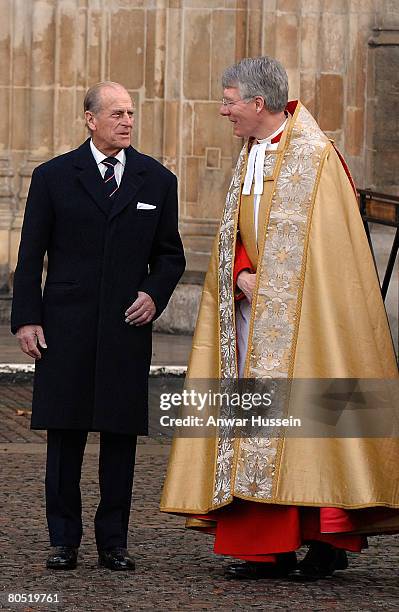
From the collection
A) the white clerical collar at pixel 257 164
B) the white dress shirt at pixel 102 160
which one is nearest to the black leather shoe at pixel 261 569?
the white clerical collar at pixel 257 164

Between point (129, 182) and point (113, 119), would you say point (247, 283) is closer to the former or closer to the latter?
point (129, 182)

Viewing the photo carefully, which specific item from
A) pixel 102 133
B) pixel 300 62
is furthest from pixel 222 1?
pixel 102 133

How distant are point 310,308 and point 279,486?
0.62 m

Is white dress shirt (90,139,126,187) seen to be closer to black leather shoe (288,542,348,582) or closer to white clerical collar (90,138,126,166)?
white clerical collar (90,138,126,166)

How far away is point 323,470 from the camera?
623cm

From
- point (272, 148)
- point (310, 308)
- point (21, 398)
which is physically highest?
point (272, 148)

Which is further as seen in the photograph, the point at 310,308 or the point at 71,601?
the point at 310,308

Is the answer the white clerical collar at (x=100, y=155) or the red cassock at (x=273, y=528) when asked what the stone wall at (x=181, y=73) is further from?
the red cassock at (x=273, y=528)

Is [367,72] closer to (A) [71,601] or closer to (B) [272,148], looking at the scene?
(B) [272,148]

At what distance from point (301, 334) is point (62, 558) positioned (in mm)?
1136

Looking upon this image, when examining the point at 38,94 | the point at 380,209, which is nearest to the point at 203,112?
the point at 38,94

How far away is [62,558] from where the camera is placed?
21.1 ft

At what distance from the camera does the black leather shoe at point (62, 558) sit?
6.41 metres

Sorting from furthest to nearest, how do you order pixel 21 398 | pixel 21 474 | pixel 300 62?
pixel 300 62
pixel 21 398
pixel 21 474
